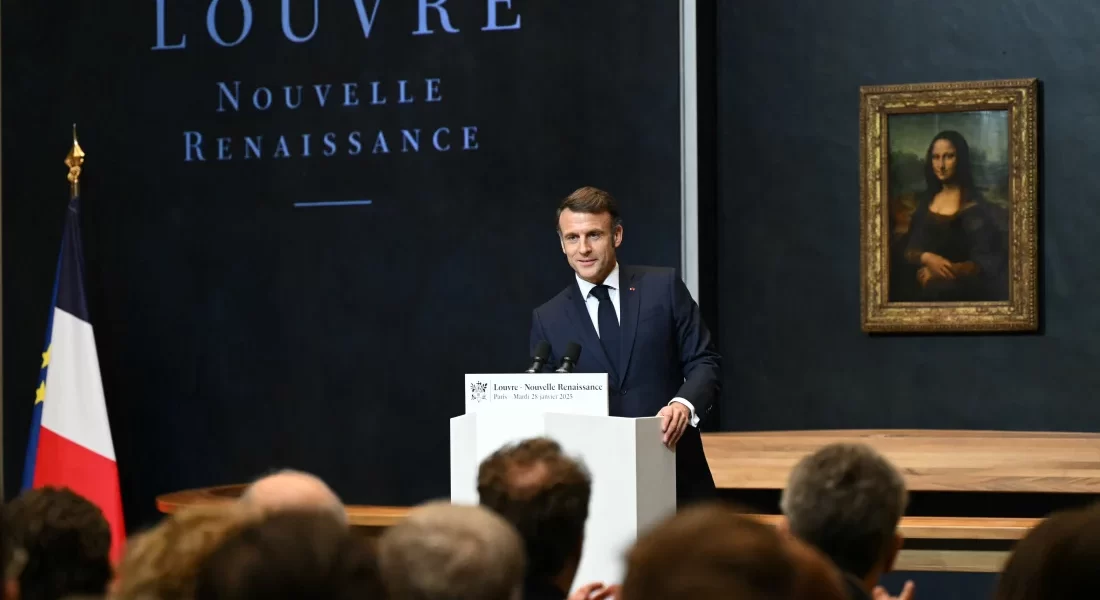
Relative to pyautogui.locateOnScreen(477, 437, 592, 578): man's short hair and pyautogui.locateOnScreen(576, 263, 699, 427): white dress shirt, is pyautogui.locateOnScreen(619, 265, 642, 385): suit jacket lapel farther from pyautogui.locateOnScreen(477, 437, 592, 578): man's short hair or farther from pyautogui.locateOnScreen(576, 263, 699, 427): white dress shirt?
pyautogui.locateOnScreen(477, 437, 592, 578): man's short hair

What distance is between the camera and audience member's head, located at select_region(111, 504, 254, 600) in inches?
61.6

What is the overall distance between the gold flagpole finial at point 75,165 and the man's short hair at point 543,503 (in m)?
4.93

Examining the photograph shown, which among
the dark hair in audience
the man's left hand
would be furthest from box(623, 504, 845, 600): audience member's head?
the man's left hand

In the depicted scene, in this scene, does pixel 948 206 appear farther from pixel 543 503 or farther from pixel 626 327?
pixel 543 503

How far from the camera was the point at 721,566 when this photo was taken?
1120mm

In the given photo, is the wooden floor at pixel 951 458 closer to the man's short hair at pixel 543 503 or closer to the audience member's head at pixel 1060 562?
the man's short hair at pixel 543 503

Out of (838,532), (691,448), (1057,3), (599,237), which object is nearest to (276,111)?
(599,237)

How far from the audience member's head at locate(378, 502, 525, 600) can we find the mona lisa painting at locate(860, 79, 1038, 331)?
5.75 metres

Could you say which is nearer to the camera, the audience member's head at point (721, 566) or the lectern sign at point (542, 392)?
the audience member's head at point (721, 566)

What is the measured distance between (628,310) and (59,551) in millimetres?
2827

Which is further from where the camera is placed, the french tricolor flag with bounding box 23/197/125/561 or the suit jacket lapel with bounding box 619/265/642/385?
the french tricolor flag with bounding box 23/197/125/561

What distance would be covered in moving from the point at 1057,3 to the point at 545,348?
4.15 meters

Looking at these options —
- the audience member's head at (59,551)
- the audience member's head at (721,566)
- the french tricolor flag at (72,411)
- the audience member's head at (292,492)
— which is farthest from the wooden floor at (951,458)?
the audience member's head at (721,566)

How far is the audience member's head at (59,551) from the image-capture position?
7.11ft
